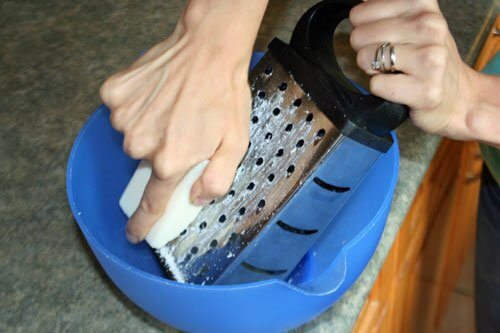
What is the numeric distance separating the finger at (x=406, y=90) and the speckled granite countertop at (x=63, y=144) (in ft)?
→ 0.73

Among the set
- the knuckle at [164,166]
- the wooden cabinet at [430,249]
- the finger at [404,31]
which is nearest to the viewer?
the knuckle at [164,166]

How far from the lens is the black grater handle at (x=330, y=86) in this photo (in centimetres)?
57

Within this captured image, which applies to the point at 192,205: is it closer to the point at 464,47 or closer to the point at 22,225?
the point at 22,225

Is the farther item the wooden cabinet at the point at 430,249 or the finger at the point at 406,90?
the wooden cabinet at the point at 430,249

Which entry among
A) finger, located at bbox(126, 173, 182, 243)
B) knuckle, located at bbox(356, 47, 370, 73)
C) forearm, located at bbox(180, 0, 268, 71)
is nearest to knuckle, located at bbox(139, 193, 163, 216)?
finger, located at bbox(126, 173, 182, 243)

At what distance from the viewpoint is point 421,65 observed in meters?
0.61

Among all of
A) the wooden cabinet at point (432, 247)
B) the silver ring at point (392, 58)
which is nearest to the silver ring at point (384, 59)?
the silver ring at point (392, 58)

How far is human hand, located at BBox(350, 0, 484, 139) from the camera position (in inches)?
23.9

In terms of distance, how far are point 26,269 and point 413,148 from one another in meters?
0.50

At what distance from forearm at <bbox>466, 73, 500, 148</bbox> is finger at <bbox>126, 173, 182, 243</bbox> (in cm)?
32

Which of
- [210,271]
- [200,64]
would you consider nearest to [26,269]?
[210,271]

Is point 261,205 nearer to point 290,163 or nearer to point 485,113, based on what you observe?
point 290,163

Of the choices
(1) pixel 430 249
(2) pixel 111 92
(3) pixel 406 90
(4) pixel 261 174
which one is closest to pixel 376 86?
(3) pixel 406 90

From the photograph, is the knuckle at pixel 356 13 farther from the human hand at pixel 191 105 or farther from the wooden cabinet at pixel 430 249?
the wooden cabinet at pixel 430 249
